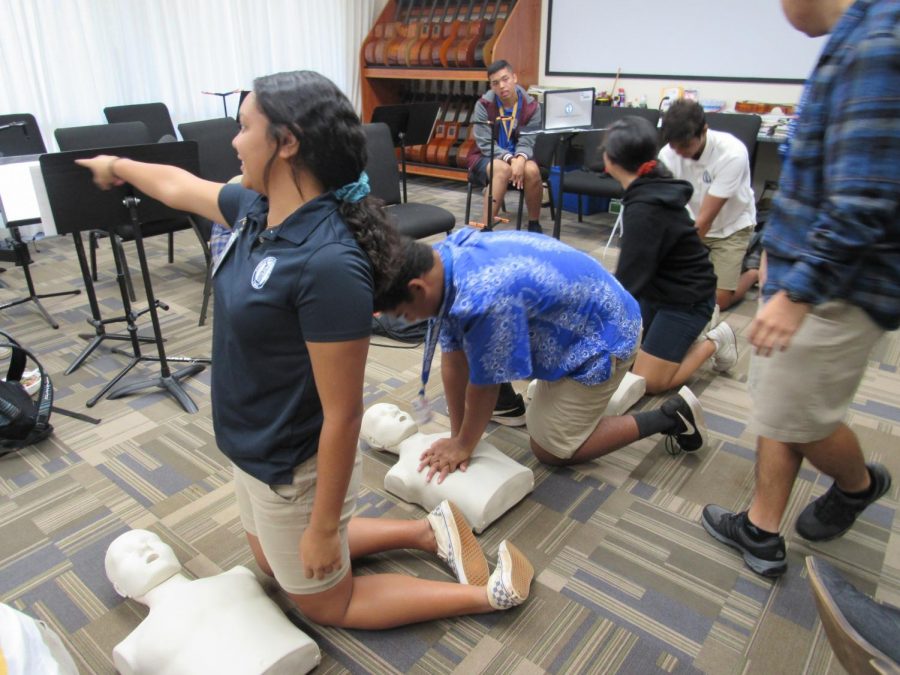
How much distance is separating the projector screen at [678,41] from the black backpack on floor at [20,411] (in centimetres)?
486

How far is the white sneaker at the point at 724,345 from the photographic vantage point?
254 centimetres

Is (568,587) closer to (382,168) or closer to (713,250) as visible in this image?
(713,250)

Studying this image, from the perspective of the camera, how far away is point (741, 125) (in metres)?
4.14

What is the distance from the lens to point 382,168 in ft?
11.2

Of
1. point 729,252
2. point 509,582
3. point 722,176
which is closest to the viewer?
point 509,582

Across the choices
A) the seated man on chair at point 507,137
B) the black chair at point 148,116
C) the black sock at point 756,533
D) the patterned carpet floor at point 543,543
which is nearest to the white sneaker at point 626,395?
the patterned carpet floor at point 543,543

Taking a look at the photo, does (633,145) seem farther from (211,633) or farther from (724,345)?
(211,633)

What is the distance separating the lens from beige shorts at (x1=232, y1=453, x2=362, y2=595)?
117 cm

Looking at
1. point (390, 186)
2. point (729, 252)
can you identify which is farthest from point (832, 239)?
point (390, 186)

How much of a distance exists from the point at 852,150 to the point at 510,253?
28.8 inches

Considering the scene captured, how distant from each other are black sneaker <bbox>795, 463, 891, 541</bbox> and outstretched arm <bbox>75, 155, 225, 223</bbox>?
1.76 m

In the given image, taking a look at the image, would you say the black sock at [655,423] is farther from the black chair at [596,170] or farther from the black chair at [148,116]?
the black chair at [148,116]

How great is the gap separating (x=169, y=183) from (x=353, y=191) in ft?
2.33

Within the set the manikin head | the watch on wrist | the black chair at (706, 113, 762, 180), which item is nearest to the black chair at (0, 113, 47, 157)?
the manikin head
